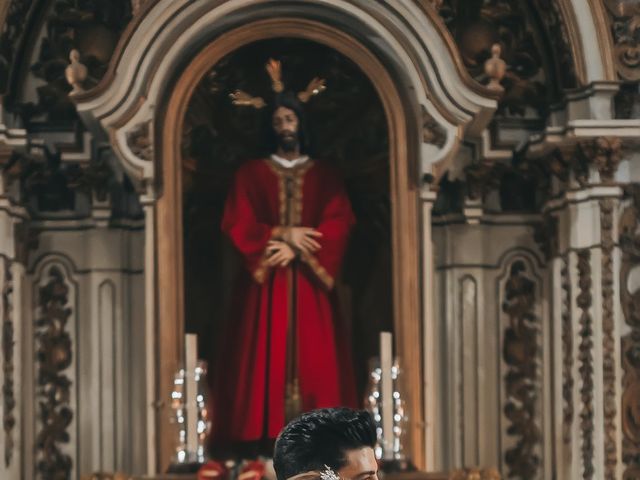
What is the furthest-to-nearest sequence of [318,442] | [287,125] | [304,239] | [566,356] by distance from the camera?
[566,356] → [287,125] → [304,239] → [318,442]

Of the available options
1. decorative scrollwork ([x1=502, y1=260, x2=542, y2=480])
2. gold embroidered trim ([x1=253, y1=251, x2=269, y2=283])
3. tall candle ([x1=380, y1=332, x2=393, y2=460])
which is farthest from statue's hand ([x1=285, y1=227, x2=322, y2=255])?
decorative scrollwork ([x1=502, y1=260, x2=542, y2=480])

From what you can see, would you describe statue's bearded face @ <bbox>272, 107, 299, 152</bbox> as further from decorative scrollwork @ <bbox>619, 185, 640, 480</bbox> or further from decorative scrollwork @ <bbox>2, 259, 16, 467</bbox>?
decorative scrollwork @ <bbox>619, 185, 640, 480</bbox>

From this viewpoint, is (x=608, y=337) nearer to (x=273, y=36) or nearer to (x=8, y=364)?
(x=273, y=36)

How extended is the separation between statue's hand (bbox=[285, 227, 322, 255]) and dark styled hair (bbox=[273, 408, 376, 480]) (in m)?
4.38

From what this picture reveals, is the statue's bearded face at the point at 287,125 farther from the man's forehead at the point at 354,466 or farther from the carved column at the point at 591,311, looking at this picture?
the man's forehead at the point at 354,466

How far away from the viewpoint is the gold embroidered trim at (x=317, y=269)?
8844 mm

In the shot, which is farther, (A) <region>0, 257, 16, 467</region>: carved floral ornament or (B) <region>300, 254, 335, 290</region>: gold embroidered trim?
(A) <region>0, 257, 16, 467</region>: carved floral ornament

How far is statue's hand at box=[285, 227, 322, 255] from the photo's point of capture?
28.9 feet

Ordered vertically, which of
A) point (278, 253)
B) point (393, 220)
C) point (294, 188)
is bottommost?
point (278, 253)

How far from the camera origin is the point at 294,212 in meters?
8.92

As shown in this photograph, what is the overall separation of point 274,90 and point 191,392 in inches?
51.6

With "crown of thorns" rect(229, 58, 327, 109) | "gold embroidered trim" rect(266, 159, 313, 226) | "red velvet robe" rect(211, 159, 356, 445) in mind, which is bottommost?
"red velvet robe" rect(211, 159, 356, 445)

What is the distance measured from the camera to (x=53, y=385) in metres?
9.36

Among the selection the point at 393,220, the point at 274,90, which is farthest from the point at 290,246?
the point at 274,90
